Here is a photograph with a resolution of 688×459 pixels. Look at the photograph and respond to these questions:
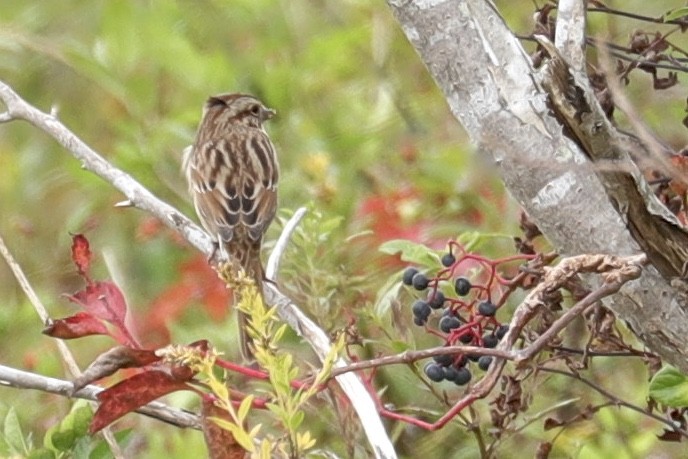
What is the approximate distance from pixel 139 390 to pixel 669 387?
3.02ft

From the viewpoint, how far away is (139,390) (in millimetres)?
2244

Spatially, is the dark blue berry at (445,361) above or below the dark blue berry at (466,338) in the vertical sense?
below

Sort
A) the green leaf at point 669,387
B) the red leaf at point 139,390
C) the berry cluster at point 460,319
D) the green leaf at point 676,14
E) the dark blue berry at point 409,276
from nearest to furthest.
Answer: the red leaf at point 139,390
the green leaf at point 669,387
the berry cluster at point 460,319
the green leaf at point 676,14
the dark blue berry at point 409,276

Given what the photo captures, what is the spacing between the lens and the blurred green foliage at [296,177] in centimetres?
375

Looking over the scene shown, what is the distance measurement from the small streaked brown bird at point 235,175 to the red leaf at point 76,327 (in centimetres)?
179

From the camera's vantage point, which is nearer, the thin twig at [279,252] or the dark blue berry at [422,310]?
the dark blue berry at [422,310]

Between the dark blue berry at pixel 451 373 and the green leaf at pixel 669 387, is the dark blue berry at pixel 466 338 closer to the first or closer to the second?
the dark blue berry at pixel 451 373

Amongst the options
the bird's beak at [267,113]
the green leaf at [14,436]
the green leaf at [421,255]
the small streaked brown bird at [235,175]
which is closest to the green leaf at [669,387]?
the green leaf at [421,255]

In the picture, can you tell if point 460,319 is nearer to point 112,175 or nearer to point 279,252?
point 279,252

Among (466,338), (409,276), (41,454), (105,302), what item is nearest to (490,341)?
(466,338)

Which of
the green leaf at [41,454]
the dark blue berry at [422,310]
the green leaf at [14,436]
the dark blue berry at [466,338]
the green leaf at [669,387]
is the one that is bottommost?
the green leaf at [669,387]

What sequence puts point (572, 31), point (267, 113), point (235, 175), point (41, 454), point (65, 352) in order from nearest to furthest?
1. point (572, 31)
2. point (41, 454)
3. point (65, 352)
4. point (267, 113)
5. point (235, 175)

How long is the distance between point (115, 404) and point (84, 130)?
4247mm

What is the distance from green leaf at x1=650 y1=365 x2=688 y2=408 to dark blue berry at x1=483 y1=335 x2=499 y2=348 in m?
0.29
